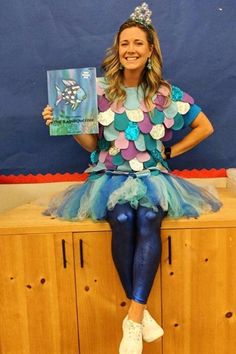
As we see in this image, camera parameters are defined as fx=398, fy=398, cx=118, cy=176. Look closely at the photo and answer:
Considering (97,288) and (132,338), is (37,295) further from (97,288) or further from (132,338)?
(132,338)

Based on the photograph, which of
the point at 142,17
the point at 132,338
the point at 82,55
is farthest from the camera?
the point at 82,55

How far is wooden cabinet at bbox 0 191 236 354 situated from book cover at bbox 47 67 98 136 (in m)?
0.33

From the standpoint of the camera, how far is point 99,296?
1391 millimetres

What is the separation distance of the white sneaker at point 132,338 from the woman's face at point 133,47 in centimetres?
88

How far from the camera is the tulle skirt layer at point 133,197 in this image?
1353 mm

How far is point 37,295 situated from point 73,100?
690mm

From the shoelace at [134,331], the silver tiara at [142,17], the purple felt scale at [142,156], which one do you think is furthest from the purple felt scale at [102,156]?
the shoelace at [134,331]

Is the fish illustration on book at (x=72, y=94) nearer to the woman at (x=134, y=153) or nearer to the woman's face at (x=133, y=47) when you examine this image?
the woman at (x=134, y=153)

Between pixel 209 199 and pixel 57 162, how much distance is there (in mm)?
717

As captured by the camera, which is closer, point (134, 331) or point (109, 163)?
point (134, 331)

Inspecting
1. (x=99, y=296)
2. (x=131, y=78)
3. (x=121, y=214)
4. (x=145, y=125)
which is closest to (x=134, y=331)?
(x=99, y=296)

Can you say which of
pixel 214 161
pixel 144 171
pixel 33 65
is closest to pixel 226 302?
pixel 144 171

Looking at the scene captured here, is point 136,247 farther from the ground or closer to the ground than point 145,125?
closer to the ground

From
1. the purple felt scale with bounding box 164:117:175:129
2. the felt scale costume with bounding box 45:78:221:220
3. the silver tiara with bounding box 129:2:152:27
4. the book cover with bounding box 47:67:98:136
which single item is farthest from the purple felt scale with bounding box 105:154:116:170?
the silver tiara with bounding box 129:2:152:27
